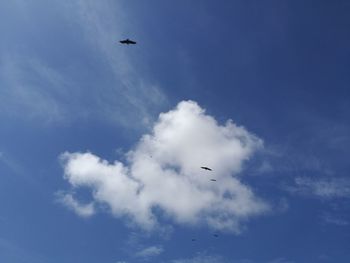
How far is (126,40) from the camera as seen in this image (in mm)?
86688

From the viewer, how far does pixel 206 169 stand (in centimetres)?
9444

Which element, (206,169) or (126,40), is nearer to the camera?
(126,40)

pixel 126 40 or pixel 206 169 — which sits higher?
pixel 126 40

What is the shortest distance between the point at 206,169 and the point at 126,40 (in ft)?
126
